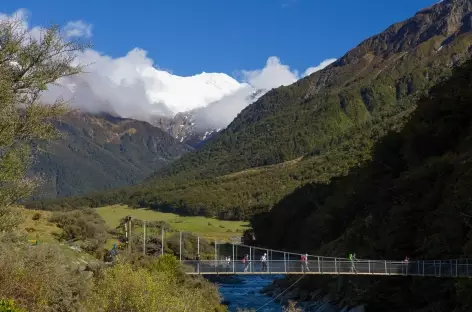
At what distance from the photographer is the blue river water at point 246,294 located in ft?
192

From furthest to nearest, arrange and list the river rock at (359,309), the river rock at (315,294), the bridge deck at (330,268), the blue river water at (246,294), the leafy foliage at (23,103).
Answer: the blue river water at (246,294), the river rock at (315,294), the river rock at (359,309), the bridge deck at (330,268), the leafy foliage at (23,103)

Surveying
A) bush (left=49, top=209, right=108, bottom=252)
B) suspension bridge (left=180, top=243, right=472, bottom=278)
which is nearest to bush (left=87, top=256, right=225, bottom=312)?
suspension bridge (left=180, top=243, right=472, bottom=278)

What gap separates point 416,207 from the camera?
42344 millimetres

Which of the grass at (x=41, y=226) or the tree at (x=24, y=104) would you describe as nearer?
the tree at (x=24, y=104)

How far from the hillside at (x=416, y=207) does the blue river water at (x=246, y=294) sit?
5.88m

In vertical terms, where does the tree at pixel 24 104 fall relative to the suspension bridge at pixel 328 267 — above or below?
above

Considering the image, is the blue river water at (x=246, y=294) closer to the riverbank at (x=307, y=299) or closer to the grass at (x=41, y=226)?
the riverbank at (x=307, y=299)

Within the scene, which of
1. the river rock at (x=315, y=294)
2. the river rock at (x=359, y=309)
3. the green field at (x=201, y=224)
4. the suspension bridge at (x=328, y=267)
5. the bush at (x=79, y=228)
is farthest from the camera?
the green field at (x=201, y=224)

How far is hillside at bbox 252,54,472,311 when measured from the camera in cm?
3531

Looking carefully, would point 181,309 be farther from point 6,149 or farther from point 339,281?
point 339,281

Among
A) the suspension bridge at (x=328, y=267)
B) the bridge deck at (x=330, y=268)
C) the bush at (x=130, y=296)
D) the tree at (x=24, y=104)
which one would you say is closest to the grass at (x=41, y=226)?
the suspension bridge at (x=328, y=267)

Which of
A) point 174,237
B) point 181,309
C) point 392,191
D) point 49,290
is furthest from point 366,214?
point 49,290

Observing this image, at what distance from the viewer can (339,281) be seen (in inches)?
2021

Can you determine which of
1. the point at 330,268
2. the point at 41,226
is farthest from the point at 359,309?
the point at 41,226
